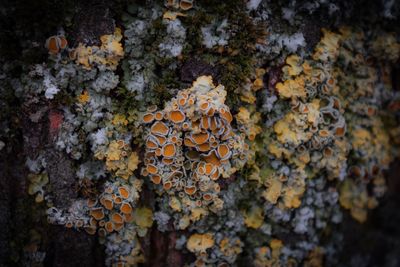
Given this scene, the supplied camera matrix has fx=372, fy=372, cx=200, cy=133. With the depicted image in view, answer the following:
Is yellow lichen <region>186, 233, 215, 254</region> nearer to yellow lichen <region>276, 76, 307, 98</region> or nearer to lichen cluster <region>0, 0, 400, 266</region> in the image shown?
lichen cluster <region>0, 0, 400, 266</region>

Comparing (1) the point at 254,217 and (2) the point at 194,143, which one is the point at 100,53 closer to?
(2) the point at 194,143

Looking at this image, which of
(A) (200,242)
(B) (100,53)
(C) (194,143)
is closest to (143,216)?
(A) (200,242)

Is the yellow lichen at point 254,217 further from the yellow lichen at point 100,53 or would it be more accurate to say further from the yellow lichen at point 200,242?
the yellow lichen at point 100,53

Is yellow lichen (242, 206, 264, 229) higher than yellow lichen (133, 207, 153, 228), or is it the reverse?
yellow lichen (242, 206, 264, 229)

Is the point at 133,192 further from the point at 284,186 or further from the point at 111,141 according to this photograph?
the point at 284,186

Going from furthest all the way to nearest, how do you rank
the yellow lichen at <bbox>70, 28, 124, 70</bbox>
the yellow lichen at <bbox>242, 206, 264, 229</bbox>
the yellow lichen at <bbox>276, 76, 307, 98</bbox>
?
1. the yellow lichen at <bbox>242, 206, 264, 229</bbox>
2. the yellow lichen at <bbox>276, 76, 307, 98</bbox>
3. the yellow lichen at <bbox>70, 28, 124, 70</bbox>

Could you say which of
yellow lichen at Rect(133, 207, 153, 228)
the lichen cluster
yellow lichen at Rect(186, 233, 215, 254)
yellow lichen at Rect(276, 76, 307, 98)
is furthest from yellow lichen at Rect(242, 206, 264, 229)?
yellow lichen at Rect(276, 76, 307, 98)

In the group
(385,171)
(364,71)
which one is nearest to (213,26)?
(364,71)

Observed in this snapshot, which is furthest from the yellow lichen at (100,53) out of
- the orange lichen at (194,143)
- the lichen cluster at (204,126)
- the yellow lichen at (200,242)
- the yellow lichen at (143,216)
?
the yellow lichen at (200,242)
